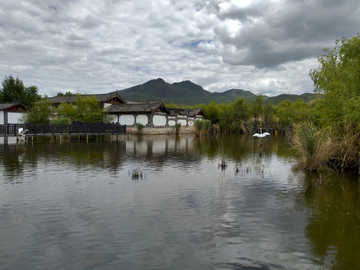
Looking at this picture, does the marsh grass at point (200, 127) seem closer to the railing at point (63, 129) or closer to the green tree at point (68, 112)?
the railing at point (63, 129)

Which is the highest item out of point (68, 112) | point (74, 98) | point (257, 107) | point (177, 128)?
point (74, 98)

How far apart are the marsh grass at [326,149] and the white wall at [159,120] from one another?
110 ft

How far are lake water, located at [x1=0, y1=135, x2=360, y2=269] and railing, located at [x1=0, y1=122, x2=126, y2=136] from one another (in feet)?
55.4

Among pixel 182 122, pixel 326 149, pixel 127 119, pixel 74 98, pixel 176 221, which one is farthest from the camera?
pixel 182 122

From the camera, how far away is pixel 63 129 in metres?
32.3

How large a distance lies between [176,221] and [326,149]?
9489mm

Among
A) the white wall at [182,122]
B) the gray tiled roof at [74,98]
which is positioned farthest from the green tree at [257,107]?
the gray tiled roof at [74,98]

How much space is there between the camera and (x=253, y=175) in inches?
527

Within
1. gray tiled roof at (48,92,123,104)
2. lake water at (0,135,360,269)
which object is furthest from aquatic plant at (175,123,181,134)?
lake water at (0,135,360,269)

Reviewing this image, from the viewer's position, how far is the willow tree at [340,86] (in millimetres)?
12203

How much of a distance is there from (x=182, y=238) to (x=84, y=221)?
8.54 ft

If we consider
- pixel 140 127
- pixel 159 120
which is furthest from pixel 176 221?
pixel 159 120

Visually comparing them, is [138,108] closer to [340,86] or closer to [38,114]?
[38,114]

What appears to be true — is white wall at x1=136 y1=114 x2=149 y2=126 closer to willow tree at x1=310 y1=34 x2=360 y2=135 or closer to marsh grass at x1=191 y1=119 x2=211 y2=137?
marsh grass at x1=191 y1=119 x2=211 y2=137
